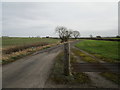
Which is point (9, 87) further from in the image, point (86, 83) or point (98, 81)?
point (98, 81)

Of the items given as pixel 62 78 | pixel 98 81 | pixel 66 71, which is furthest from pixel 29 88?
pixel 98 81

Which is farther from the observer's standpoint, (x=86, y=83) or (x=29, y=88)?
(x=86, y=83)

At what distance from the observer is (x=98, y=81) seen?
4391 millimetres

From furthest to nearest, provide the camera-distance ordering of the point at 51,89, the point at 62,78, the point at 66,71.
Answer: the point at 66,71 → the point at 62,78 → the point at 51,89

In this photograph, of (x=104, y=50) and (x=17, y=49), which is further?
(x=104, y=50)

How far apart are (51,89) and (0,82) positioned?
294 cm

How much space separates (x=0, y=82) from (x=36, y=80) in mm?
1933

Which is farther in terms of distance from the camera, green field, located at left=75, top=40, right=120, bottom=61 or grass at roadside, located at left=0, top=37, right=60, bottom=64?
green field, located at left=75, top=40, right=120, bottom=61

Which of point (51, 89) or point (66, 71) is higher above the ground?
point (66, 71)

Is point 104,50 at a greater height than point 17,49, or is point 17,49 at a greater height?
point 17,49

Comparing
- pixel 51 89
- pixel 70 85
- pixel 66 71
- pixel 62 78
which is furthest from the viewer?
pixel 66 71

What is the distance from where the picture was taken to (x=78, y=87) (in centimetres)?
386

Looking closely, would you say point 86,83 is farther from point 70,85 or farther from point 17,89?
point 17,89

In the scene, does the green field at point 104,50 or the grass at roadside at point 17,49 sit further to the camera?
the green field at point 104,50
